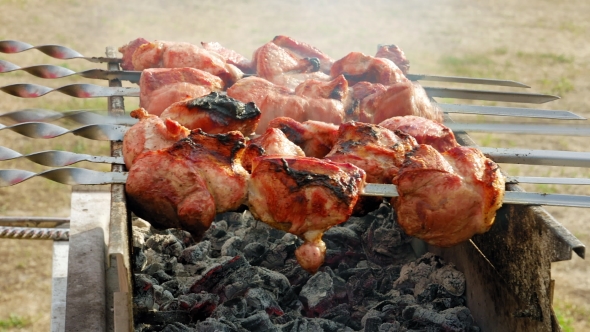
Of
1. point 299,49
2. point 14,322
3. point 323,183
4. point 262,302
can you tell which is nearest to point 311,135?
point 323,183

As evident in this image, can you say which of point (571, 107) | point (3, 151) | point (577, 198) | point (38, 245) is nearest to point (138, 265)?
point (3, 151)

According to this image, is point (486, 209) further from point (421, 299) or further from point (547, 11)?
point (547, 11)

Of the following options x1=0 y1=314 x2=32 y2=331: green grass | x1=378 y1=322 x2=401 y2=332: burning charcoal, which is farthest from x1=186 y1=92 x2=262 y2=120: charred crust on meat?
x1=0 y1=314 x2=32 y2=331: green grass

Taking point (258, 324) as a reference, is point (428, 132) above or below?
above

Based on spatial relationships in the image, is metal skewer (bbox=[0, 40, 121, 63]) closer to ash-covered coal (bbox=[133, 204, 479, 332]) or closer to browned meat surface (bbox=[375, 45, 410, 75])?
ash-covered coal (bbox=[133, 204, 479, 332])

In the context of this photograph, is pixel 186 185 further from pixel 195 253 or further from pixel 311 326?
pixel 195 253

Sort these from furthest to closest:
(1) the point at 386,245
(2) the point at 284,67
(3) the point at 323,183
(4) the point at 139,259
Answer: (2) the point at 284,67 < (1) the point at 386,245 < (4) the point at 139,259 < (3) the point at 323,183
